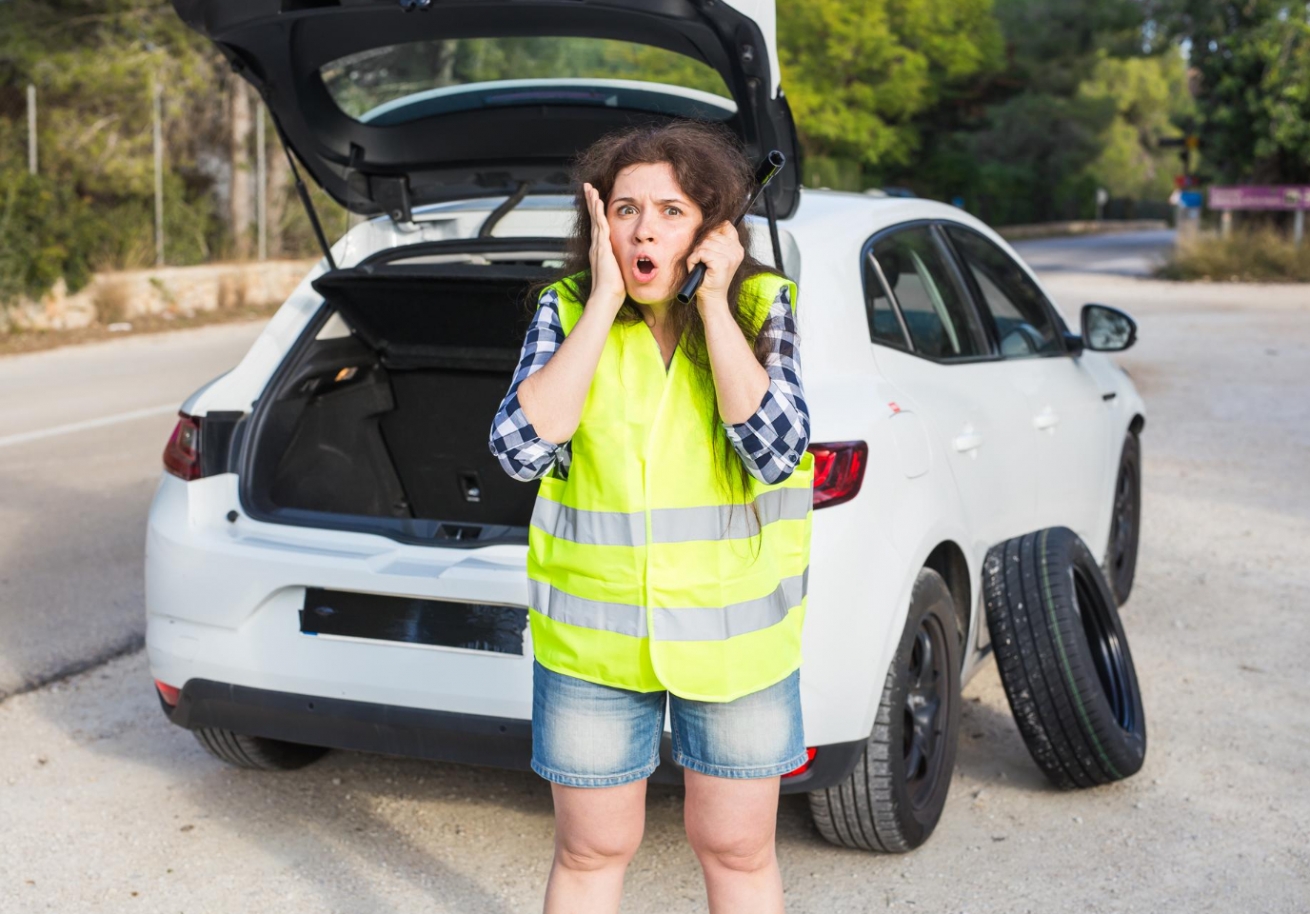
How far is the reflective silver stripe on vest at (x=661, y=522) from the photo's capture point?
2180mm

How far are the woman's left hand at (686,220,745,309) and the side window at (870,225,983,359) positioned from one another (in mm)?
1767

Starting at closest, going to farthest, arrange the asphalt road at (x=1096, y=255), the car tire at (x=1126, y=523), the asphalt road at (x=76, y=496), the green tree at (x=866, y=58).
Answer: the asphalt road at (x=76, y=496)
the car tire at (x=1126, y=523)
the asphalt road at (x=1096, y=255)
the green tree at (x=866, y=58)

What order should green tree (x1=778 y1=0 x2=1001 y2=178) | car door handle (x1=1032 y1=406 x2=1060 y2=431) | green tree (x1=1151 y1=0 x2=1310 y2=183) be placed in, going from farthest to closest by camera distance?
green tree (x1=778 y1=0 x2=1001 y2=178)
green tree (x1=1151 y1=0 x2=1310 y2=183)
car door handle (x1=1032 y1=406 x2=1060 y2=431)

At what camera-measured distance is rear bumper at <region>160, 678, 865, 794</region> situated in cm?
317

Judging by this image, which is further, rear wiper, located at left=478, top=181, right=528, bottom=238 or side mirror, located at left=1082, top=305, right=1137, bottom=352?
side mirror, located at left=1082, top=305, right=1137, bottom=352

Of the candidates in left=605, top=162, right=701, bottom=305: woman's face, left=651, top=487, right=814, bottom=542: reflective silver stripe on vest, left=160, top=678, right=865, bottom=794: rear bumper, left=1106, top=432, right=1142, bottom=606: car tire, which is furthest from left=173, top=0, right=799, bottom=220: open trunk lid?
left=1106, top=432, right=1142, bottom=606: car tire

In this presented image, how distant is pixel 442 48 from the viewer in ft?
74.2

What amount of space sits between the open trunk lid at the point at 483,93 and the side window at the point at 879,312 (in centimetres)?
29

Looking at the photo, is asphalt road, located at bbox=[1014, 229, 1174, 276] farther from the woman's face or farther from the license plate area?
the woman's face

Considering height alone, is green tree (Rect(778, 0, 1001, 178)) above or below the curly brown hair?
above

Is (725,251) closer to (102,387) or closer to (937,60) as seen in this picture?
(102,387)

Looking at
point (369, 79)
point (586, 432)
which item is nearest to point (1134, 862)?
point (586, 432)

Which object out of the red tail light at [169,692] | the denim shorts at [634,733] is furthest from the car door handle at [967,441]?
the red tail light at [169,692]

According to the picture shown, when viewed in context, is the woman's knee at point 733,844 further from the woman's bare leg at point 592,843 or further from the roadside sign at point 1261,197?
the roadside sign at point 1261,197
